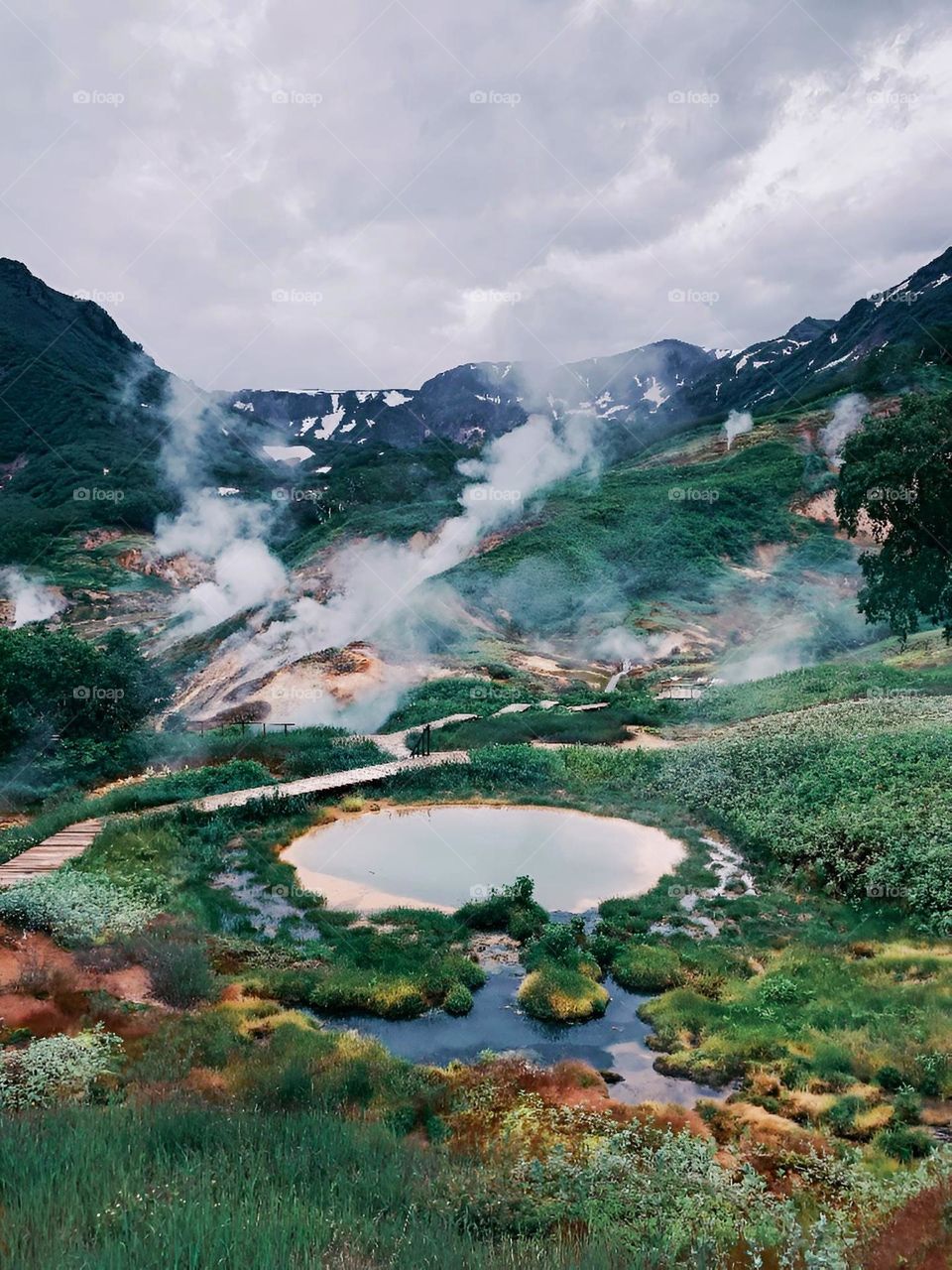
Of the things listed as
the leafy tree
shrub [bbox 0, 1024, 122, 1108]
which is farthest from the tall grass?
the leafy tree

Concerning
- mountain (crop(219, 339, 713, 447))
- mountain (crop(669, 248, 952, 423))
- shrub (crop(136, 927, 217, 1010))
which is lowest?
shrub (crop(136, 927, 217, 1010))

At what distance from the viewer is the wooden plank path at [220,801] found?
14883 mm

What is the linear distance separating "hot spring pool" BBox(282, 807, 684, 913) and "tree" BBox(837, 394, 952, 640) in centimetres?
1311

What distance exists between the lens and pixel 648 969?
449 inches

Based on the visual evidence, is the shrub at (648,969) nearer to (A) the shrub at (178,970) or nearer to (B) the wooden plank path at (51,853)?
(A) the shrub at (178,970)

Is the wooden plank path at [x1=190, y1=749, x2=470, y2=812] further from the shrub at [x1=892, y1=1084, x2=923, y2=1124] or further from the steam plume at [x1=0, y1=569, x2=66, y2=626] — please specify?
the steam plume at [x1=0, y1=569, x2=66, y2=626]

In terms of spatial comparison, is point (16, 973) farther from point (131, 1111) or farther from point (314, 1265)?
point (314, 1265)

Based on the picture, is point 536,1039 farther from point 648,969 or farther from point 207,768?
point 207,768

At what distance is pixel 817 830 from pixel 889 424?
14.8m

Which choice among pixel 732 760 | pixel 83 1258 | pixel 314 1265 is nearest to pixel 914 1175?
pixel 314 1265

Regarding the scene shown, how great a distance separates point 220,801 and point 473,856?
671cm

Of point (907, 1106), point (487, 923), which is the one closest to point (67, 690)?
point (487, 923)

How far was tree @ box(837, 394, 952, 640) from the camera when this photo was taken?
22984 mm

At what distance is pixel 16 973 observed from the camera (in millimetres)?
10711
